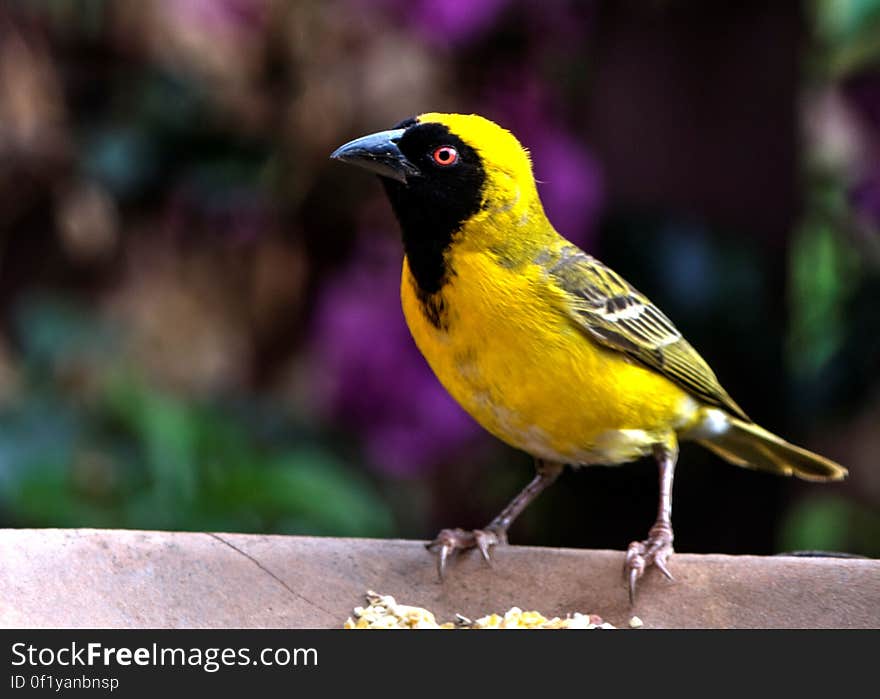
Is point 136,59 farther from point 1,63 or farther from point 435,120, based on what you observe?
point 435,120

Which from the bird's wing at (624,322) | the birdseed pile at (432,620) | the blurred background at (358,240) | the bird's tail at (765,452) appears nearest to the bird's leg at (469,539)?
the birdseed pile at (432,620)

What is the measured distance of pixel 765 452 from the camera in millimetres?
3666

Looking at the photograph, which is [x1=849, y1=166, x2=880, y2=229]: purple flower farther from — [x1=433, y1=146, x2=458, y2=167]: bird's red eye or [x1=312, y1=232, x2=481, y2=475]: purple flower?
[x1=433, y1=146, x2=458, y2=167]: bird's red eye

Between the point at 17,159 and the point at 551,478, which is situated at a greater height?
the point at 17,159

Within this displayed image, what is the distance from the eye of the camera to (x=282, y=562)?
2.54m

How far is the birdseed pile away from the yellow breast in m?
0.51

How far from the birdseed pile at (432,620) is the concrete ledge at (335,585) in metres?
0.03

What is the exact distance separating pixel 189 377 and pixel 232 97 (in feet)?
3.72

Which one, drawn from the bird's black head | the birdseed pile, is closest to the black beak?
the bird's black head

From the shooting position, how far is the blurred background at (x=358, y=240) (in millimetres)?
4762

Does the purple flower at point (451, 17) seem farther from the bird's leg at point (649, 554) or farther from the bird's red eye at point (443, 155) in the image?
the bird's leg at point (649, 554)

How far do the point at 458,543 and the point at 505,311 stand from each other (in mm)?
503

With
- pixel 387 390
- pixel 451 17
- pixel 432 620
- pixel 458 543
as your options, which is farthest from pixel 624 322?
pixel 451 17
